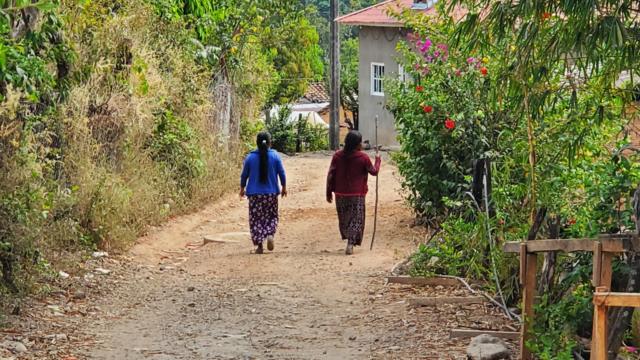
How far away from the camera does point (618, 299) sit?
511 cm

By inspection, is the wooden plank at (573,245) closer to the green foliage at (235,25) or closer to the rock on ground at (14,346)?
the rock on ground at (14,346)

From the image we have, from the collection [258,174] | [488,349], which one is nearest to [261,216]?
[258,174]

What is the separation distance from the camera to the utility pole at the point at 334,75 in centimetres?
3455

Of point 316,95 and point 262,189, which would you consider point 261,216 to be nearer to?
point 262,189

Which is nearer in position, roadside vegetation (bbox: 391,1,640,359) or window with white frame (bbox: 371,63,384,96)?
roadside vegetation (bbox: 391,1,640,359)

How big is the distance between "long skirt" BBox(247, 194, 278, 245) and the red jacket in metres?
0.82

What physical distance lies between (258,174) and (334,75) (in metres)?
22.1

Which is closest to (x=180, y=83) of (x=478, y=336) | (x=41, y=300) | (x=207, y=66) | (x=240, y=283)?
(x=207, y=66)

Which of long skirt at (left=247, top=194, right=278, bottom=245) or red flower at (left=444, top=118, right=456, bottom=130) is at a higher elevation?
red flower at (left=444, top=118, right=456, bottom=130)

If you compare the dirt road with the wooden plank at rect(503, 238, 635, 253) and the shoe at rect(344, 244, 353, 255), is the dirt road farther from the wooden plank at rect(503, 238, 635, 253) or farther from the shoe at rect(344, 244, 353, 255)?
the wooden plank at rect(503, 238, 635, 253)

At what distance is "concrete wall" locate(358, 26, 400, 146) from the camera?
3488cm

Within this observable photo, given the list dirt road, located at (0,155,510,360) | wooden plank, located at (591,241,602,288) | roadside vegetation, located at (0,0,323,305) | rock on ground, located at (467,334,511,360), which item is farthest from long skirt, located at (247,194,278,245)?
wooden plank, located at (591,241,602,288)

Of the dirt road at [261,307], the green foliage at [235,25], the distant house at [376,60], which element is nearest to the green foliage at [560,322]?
the dirt road at [261,307]

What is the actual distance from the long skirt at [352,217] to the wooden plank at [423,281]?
241 cm
